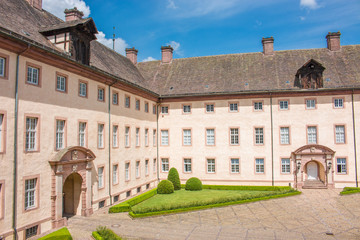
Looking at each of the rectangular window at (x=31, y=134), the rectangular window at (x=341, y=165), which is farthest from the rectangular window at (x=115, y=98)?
the rectangular window at (x=341, y=165)

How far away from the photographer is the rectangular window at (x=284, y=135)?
105 ft

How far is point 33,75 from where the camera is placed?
16906 mm

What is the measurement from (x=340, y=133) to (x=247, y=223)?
1755 cm

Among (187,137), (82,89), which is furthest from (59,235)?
(187,137)

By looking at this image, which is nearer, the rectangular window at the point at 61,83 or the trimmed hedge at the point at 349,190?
the rectangular window at the point at 61,83

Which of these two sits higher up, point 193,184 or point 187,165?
point 187,165

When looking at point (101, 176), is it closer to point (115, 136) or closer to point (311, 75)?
point (115, 136)

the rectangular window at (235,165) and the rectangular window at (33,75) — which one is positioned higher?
the rectangular window at (33,75)

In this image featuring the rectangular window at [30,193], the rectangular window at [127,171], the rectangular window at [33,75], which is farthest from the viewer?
the rectangular window at [127,171]

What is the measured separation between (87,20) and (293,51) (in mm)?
25716

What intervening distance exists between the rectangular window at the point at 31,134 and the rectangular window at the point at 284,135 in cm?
2441

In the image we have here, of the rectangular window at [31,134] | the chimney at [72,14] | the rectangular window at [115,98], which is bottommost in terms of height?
the rectangular window at [31,134]

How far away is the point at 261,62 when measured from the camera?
36094 mm

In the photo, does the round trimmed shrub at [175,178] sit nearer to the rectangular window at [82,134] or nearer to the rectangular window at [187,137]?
the rectangular window at [187,137]
